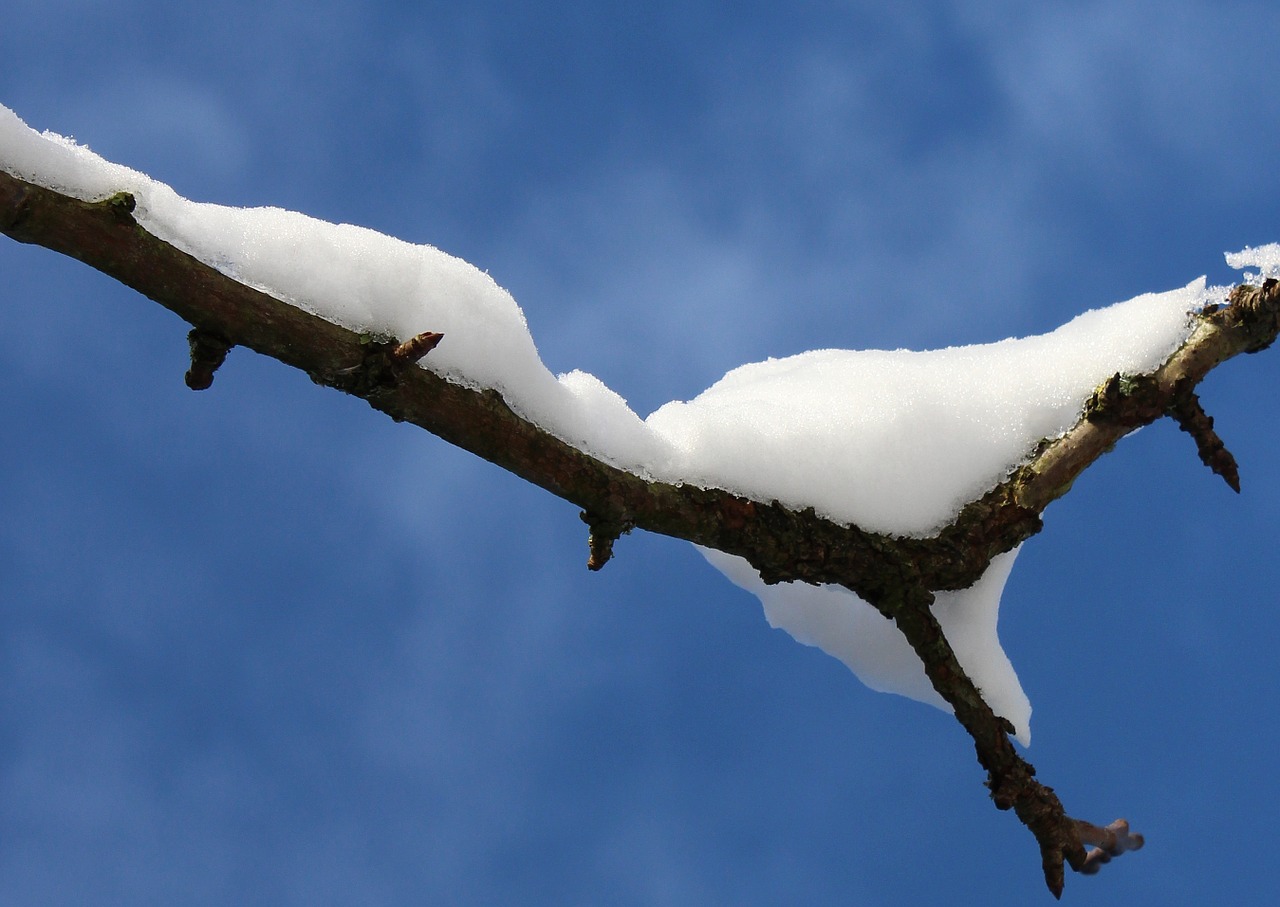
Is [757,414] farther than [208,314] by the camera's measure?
Yes

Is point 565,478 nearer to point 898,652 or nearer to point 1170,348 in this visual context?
point 898,652

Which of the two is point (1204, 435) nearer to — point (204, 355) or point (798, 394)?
point (798, 394)

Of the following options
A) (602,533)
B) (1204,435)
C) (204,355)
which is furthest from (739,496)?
(1204,435)

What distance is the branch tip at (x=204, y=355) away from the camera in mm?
1154

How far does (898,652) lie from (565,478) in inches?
34.4

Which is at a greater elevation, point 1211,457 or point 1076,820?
point 1211,457

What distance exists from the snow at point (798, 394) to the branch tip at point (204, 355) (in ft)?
0.29

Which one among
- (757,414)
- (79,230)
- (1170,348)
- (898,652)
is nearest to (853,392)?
(757,414)

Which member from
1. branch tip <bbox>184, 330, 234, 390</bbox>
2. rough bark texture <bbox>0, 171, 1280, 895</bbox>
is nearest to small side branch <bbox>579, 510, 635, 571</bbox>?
rough bark texture <bbox>0, 171, 1280, 895</bbox>

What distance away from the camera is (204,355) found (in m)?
1.17

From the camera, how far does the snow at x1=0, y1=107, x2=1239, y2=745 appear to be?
3.96 feet

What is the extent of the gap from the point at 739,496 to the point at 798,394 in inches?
10.9

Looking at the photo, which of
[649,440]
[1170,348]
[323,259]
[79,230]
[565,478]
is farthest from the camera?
[1170,348]

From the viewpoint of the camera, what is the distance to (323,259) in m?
1.22
